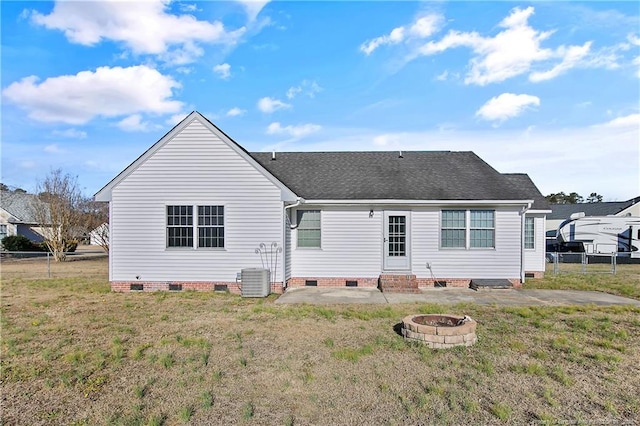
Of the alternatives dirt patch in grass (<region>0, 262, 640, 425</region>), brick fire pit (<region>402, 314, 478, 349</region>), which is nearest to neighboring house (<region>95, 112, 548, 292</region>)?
dirt patch in grass (<region>0, 262, 640, 425</region>)

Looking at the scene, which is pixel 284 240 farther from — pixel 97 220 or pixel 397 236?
pixel 97 220

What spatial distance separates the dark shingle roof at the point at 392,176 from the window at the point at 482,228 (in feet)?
2.08

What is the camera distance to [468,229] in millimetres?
13508

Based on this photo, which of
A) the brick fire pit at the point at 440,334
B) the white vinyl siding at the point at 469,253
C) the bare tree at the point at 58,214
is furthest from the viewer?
the bare tree at the point at 58,214

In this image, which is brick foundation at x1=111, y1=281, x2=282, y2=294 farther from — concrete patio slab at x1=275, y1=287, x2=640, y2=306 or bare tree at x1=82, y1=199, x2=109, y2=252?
bare tree at x1=82, y1=199, x2=109, y2=252

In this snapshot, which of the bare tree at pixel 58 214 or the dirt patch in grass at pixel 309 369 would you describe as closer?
the dirt patch in grass at pixel 309 369

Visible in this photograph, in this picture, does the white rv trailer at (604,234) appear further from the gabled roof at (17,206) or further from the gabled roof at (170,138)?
the gabled roof at (17,206)

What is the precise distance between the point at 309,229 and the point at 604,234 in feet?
74.9

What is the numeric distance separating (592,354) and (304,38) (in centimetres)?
1153

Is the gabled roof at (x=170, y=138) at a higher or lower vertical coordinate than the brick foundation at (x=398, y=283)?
Answer: higher

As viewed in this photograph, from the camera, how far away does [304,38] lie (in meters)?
13.2

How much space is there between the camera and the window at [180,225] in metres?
12.9

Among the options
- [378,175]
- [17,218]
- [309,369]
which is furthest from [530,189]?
[17,218]

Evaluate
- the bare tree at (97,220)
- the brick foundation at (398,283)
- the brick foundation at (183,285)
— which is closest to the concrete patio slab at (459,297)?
the brick foundation at (398,283)
